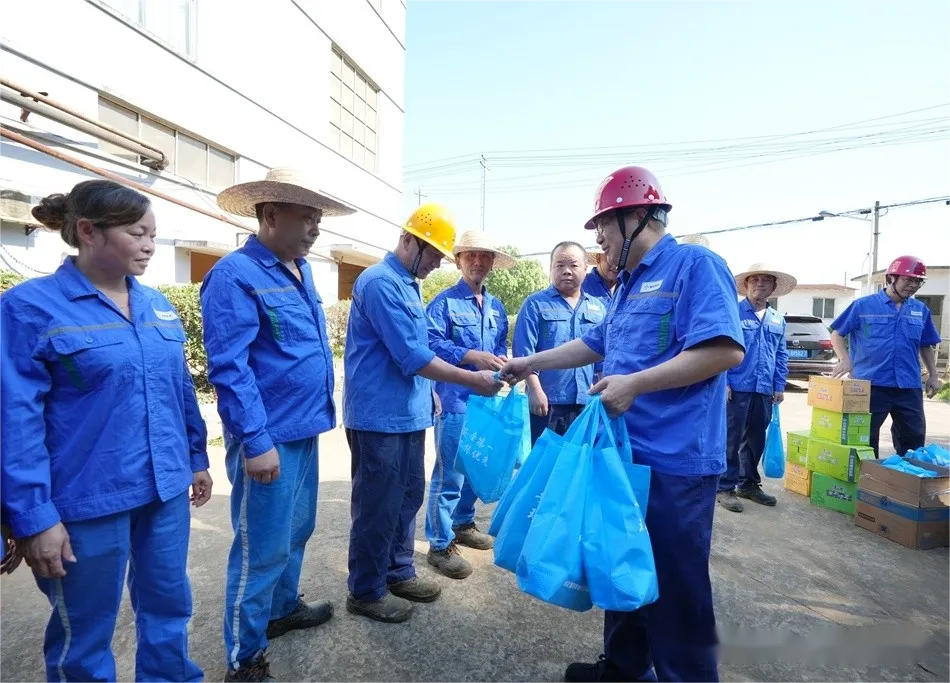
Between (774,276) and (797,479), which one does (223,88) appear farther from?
(797,479)

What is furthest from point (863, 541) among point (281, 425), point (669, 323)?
point (281, 425)

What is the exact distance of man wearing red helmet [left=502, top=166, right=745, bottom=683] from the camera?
1806 mm

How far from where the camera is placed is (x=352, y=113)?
15125 millimetres

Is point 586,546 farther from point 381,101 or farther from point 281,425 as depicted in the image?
point 381,101

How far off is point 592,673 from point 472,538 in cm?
150

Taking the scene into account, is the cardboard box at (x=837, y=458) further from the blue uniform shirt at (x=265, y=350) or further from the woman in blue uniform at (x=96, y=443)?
the woman in blue uniform at (x=96, y=443)

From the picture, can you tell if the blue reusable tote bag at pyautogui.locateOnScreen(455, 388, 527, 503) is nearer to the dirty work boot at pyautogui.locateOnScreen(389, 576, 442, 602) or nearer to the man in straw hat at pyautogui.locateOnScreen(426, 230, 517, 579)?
the man in straw hat at pyautogui.locateOnScreen(426, 230, 517, 579)

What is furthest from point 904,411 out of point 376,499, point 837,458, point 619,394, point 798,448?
point 376,499

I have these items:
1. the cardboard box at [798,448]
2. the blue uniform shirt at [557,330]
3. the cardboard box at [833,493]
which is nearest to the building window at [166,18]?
the blue uniform shirt at [557,330]

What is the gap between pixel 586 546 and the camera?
168cm

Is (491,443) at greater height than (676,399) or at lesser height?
lesser

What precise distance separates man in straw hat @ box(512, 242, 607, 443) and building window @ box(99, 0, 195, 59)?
846cm

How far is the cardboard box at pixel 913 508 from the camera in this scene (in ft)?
12.6

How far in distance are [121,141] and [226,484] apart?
239 inches
